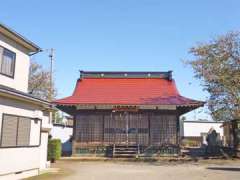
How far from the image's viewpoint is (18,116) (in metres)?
13.3

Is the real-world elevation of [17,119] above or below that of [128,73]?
below

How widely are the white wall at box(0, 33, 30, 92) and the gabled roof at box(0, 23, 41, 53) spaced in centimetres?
20

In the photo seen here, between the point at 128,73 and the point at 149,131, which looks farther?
the point at 128,73

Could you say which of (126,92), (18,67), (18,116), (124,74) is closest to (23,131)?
(18,116)

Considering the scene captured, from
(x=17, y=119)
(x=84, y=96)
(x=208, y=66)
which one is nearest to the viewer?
(x=17, y=119)

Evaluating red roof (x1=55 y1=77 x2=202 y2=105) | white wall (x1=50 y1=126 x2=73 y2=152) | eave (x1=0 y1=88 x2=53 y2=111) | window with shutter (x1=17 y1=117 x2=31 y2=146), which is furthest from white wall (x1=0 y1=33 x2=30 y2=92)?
white wall (x1=50 y1=126 x2=73 y2=152)

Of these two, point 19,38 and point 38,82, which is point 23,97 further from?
point 38,82

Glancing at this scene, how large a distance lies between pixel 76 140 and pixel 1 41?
13.9 m

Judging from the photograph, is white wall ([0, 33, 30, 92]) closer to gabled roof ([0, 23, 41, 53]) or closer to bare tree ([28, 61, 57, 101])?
gabled roof ([0, 23, 41, 53])

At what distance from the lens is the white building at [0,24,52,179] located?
484 inches

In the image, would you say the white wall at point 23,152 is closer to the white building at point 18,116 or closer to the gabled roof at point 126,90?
the white building at point 18,116

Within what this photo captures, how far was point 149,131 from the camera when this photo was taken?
26.4 metres

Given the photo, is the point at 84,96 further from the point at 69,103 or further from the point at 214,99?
the point at 214,99

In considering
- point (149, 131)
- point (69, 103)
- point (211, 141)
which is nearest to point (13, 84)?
point (69, 103)
